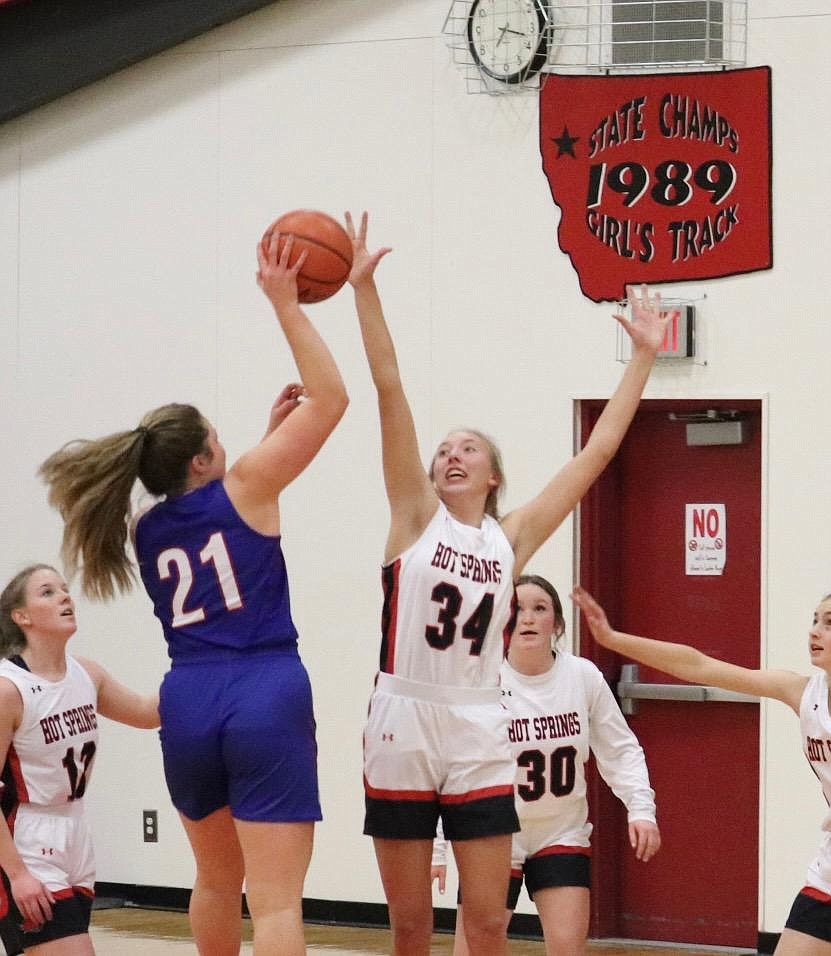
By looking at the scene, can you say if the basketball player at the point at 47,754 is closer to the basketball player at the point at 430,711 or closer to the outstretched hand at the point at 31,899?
the outstretched hand at the point at 31,899

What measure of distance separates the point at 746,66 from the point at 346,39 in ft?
6.40

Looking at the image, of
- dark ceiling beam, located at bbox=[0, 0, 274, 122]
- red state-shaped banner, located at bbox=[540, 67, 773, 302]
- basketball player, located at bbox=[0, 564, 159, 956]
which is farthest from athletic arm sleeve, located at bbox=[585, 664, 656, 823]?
dark ceiling beam, located at bbox=[0, 0, 274, 122]

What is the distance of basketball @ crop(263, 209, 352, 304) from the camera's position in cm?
418

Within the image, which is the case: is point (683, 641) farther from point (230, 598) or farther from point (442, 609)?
point (230, 598)

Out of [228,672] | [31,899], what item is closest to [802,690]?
[228,672]

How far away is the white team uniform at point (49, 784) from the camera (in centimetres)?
471

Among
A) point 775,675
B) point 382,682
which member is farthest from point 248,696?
point 775,675

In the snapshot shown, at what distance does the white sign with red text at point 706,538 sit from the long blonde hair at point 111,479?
13.7 feet

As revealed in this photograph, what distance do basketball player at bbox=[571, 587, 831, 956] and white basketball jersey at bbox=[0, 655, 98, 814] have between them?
1.53m

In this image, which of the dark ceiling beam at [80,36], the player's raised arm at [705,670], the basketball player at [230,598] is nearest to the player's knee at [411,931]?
the basketball player at [230,598]

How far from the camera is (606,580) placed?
7.88m

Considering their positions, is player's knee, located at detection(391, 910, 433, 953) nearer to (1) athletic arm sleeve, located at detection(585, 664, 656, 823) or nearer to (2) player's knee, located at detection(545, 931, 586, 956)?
(2) player's knee, located at detection(545, 931, 586, 956)

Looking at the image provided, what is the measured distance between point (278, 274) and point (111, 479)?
24.7 inches

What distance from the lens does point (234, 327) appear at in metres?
8.28
